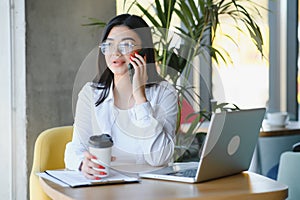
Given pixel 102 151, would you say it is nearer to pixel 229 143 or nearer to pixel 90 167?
pixel 90 167

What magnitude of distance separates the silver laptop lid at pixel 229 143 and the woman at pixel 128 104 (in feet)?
0.96

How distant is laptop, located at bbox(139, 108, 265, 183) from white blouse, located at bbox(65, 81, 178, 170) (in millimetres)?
133

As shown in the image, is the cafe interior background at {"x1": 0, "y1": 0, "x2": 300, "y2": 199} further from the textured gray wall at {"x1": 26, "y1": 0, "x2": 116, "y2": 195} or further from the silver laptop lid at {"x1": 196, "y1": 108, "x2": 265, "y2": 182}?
the silver laptop lid at {"x1": 196, "y1": 108, "x2": 265, "y2": 182}

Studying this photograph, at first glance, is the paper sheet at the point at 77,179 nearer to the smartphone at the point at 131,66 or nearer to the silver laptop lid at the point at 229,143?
the silver laptop lid at the point at 229,143

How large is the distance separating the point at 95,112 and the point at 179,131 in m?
0.53

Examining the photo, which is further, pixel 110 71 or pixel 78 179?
pixel 110 71

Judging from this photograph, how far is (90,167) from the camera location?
2160 millimetres

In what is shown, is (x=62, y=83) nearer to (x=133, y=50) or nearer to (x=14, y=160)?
(x=14, y=160)

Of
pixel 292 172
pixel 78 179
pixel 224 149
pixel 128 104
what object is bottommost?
pixel 292 172

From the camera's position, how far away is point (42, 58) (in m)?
3.25

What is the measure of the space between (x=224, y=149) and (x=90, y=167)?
0.46 m

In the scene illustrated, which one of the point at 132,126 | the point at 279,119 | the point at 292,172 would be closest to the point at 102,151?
the point at 132,126

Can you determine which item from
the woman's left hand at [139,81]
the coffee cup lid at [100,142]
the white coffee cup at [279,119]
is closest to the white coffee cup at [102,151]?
the coffee cup lid at [100,142]

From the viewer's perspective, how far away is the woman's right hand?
2.14 metres
